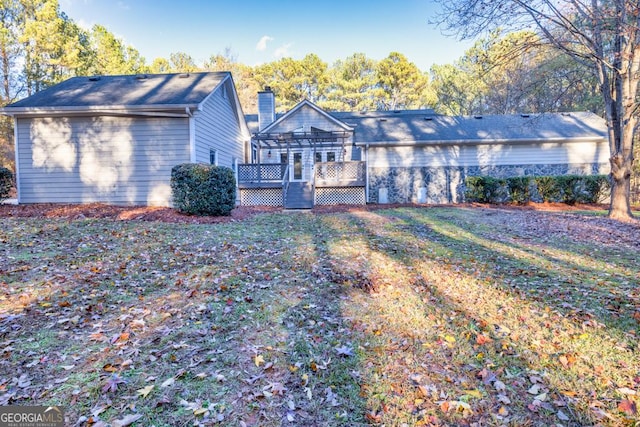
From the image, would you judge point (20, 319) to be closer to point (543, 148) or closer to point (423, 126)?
point (423, 126)

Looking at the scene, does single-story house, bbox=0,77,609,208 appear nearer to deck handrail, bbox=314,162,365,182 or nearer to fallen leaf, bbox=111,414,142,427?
deck handrail, bbox=314,162,365,182

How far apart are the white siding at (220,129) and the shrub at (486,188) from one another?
10.8 m

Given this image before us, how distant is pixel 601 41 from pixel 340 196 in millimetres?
9744

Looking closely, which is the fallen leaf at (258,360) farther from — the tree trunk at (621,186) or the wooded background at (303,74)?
the wooded background at (303,74)

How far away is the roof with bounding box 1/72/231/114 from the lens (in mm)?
10492

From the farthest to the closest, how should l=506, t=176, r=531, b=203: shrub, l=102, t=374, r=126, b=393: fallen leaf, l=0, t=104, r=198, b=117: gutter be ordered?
1. l=506, t=176, r=531, b=203: shrub
2. l=0, t=104, r=198, b=117: gutter
3. l=102, t=374, r=126, b=393: fallen leaf

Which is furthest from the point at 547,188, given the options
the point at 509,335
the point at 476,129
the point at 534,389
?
the point at 534,389

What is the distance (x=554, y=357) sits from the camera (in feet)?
9.16

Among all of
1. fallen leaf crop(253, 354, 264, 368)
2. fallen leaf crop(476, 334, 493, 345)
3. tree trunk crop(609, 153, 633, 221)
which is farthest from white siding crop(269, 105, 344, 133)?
fallen leaf crop(253, 354, 264, 368)

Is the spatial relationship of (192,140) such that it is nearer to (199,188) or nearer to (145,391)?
(199,188)

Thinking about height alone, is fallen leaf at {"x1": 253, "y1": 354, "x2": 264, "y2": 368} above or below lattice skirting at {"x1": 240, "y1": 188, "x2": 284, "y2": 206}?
below

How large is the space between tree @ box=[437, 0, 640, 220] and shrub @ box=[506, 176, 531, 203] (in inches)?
155

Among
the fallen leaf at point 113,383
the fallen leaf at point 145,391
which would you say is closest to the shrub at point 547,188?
the fallen leaf at point 145,391

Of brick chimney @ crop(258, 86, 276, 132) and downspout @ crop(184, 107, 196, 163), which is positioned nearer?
downspout @ crop(184, 107, 196, 163)
